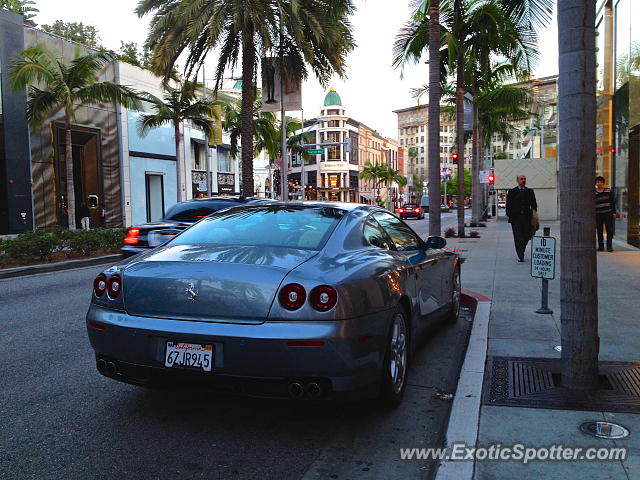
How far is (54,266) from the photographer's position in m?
12.6

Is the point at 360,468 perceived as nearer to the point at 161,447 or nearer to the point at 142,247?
the point at 161,447

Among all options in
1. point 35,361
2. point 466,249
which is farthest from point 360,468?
point 466,249

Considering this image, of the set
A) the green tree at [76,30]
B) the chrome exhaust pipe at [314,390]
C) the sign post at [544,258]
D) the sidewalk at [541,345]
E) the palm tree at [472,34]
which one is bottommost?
the sidewalk at [541,345]

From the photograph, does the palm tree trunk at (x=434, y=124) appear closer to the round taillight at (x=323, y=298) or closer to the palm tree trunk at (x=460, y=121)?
the palm tree trunk at (x=460, y=121)

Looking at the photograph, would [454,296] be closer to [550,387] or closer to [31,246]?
[550,387]

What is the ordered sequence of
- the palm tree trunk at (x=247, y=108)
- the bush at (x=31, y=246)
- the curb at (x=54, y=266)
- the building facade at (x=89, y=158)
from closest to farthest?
the curb at (x=54, y=266) < the bush at (x=31, y=246) < the palm tree trunk at (x=247, y=108) < the building facade at (x=89, y=158)

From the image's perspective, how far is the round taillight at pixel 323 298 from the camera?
3496mm

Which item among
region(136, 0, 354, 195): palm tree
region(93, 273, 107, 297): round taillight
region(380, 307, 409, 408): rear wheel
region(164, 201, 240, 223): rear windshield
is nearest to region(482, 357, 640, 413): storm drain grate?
region(380, 307, 409, 408): rear wheel

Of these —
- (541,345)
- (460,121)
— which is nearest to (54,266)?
(541,345)

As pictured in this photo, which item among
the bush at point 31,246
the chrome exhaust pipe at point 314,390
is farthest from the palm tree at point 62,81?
the chrome exhaust pipe at point 314,390

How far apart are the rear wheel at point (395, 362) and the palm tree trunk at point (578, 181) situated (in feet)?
3.85

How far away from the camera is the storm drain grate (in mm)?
3968

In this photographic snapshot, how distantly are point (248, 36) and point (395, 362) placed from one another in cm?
1604

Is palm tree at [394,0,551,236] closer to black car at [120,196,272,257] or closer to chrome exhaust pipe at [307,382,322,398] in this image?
black car at [120,196,272,257]
